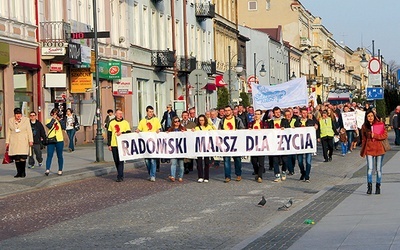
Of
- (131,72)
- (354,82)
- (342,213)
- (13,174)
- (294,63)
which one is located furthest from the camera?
(354,82)

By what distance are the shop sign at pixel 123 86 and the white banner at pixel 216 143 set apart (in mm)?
22991

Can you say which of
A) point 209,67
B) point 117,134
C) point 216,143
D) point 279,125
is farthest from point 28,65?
point 209,67

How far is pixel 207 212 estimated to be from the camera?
15859 mm

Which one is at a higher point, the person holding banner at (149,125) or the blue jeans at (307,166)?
the person holding banner at (149,125)

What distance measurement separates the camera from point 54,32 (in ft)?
126

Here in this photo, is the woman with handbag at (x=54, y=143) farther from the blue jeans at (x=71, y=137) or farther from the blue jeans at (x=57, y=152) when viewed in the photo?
the blue jeans at (x=71, y=137)

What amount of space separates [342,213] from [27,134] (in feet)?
37.9

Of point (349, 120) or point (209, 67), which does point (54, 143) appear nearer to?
point (349, 120)

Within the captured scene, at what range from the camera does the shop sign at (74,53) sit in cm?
3862

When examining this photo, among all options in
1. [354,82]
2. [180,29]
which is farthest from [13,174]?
[354,82]

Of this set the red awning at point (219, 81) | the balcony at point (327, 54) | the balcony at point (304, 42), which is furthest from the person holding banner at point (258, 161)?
the balcony at point (327, 54)

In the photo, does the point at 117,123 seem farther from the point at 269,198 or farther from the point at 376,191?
the point at 376,191

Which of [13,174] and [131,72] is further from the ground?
[131,72]

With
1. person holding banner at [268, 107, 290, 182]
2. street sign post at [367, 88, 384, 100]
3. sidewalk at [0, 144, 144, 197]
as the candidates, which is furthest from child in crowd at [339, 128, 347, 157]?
person holding banner at [268, 107, 290, 182]
